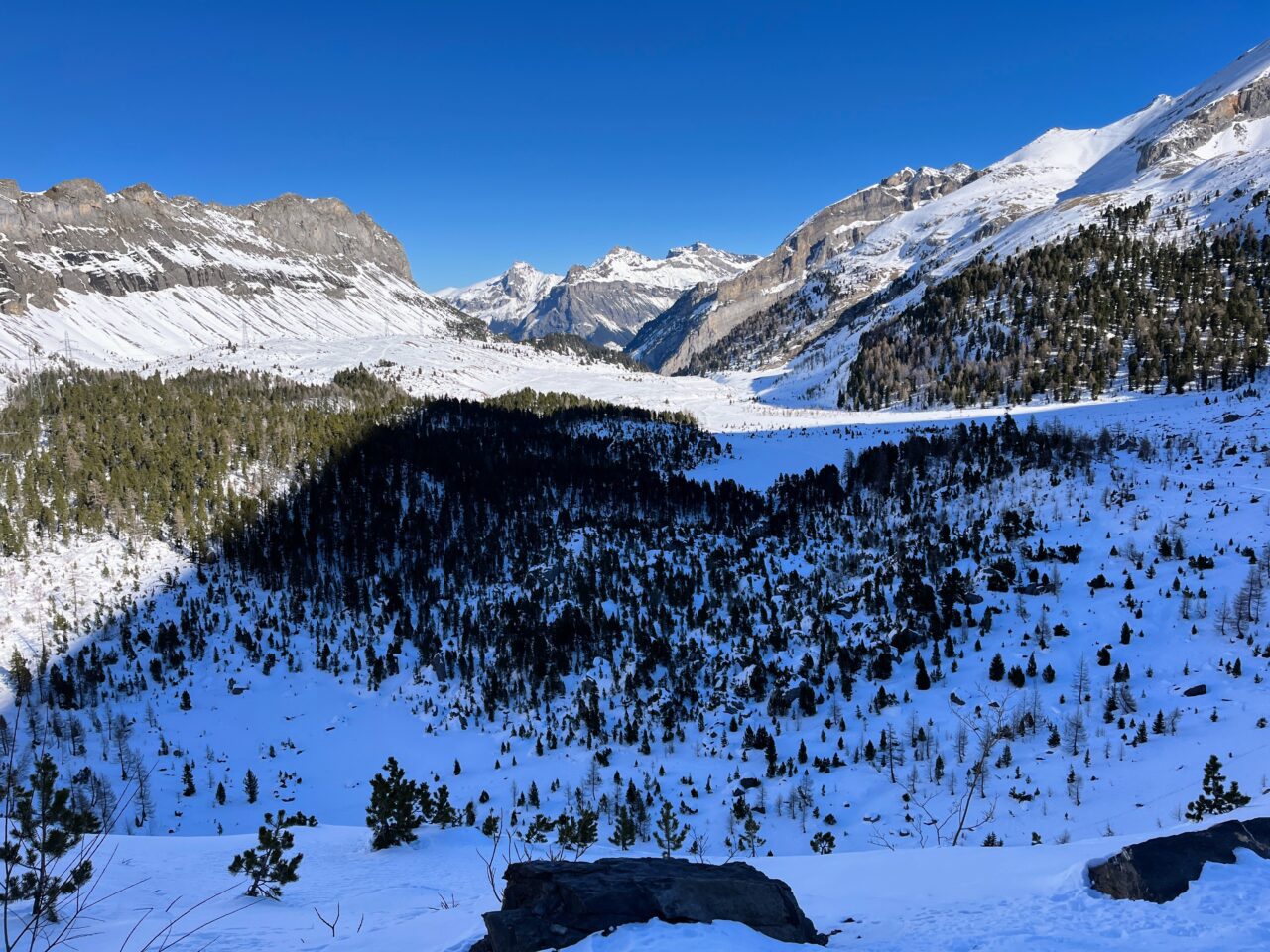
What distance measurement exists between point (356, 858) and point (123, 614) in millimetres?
72199

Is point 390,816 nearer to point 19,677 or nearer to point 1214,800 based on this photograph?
point 1214,800

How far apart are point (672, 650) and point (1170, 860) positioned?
149 ft

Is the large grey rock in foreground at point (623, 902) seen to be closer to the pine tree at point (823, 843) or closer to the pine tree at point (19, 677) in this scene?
the pine tree at point (823, 843)

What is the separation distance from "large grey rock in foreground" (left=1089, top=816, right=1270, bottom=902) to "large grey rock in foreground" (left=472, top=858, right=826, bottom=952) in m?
4.40

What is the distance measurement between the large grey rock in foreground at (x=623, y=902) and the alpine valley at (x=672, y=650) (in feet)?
1.51

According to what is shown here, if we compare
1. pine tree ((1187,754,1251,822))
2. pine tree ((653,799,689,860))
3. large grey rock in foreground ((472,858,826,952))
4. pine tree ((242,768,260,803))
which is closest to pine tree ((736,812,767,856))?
pine tree ((653,799,689,860))

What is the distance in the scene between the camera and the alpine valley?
13.1 metres

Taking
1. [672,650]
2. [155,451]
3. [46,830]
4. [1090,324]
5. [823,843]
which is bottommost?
[672,650]

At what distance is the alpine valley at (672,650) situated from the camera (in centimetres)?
1308

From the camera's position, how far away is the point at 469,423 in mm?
148125

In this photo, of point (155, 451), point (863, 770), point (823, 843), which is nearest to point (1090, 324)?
point (863, 770)

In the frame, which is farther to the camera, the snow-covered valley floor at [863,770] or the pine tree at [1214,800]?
the pine tree at [1214,800]

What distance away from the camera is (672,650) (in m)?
53.6

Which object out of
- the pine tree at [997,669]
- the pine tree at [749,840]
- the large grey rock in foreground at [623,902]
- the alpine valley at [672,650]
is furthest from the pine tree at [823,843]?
the large grey rock in foreground at [623,902]
